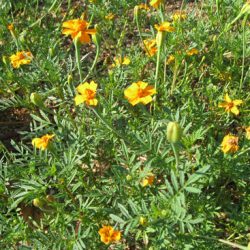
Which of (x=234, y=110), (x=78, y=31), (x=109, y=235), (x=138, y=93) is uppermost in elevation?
(x=78, y=31)

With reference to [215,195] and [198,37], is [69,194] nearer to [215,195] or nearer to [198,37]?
[215,195]

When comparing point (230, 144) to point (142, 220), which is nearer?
point (142, 220)

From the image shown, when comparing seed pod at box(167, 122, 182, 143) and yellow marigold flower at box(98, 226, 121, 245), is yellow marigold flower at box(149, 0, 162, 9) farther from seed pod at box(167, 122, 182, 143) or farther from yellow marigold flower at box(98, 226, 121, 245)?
yellow marigold flower at box(98, 226, 121, 245)

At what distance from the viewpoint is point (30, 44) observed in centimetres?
246

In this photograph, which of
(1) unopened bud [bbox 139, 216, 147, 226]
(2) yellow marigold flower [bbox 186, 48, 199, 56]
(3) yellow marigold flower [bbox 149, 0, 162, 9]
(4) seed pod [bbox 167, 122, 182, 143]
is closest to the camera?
(4) seed pod [bbox 167, 122, 182, 143]

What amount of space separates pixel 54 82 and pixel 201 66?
33.9 inches

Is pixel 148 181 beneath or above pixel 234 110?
beneath

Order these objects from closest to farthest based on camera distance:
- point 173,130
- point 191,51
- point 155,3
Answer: point 173,130
point 155,3
point 191,51

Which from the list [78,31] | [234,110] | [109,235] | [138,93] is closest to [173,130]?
[138,93]

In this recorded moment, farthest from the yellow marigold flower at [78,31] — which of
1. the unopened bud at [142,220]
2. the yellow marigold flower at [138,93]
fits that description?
the unopened bud at [142,220]

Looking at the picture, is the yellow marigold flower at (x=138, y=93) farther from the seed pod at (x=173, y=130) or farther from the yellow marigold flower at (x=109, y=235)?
the yellow marigold flower at (x=109, y=235)

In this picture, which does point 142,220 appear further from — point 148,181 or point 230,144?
point 230,144

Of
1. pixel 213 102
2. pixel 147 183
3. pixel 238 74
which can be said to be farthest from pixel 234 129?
pixel 147 183

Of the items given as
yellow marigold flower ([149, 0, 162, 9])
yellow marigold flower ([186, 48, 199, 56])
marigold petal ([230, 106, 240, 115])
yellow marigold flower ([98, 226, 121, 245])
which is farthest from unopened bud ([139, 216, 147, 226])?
yellow marigold flower ([186, 48, 199, 56])
